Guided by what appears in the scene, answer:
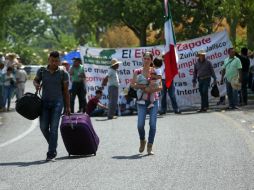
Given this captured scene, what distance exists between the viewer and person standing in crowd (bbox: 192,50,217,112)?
24500 mm

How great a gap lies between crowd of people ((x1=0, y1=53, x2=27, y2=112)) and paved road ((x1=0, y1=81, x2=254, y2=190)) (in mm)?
8784

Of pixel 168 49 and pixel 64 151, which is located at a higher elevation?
pixel 168 49

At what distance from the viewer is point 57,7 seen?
146m

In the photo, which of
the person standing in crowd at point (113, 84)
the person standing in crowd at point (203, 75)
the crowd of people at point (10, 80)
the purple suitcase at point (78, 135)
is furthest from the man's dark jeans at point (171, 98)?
the purple suitcase at point (78, 135)

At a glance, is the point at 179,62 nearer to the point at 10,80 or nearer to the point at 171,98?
the point at 171,98

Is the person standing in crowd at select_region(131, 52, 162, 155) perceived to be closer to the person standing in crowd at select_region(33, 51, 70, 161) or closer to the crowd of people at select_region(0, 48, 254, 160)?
the crowd of people at select_region(0, 48, 254, 160)

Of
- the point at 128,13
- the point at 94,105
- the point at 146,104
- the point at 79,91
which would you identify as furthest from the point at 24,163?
the point at 128,13

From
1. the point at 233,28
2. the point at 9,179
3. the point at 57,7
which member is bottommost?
the point at 9,179

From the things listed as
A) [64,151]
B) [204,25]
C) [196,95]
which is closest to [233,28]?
[204,25]

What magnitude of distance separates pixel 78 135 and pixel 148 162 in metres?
1.49

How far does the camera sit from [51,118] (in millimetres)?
14352

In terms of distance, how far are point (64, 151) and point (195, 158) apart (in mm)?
2912

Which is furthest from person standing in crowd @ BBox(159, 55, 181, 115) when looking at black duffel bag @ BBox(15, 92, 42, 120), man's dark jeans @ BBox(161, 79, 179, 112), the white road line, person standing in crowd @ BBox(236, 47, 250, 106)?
black duffel bag @ BBox(15, 92, 42, 120)

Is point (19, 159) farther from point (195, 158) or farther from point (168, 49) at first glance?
point (168, 49)
